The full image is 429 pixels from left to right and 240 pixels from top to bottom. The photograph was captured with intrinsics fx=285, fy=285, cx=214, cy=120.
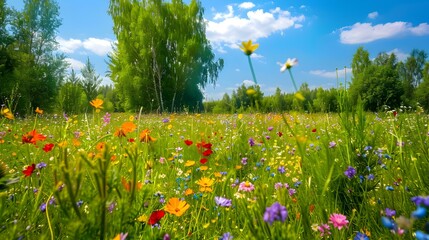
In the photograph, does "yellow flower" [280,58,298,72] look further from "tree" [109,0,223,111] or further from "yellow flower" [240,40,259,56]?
"tree" [109,0,223,111]

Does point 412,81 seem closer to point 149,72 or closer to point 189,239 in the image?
point 149,72

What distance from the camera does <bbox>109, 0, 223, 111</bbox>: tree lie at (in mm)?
24016

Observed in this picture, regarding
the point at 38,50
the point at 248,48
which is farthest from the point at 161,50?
the point at 248,48

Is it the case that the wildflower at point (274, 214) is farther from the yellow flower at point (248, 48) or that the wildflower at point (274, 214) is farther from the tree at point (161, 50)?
the tree at point (161, 50)

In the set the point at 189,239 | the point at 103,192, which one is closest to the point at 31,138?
the point at 189,239

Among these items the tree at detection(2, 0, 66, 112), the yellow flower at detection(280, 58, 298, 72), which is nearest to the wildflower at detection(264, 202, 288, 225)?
the yellow flower at detection(280, 58, 298, 72)

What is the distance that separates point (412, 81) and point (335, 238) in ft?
192

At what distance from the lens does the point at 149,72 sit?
988 inches

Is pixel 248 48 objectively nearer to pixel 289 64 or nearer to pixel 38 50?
pixel 289 64

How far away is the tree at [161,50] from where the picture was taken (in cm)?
2402

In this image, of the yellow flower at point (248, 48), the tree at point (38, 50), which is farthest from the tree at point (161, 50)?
the yellow flower at point (248, 48)

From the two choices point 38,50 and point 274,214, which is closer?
point 274,214

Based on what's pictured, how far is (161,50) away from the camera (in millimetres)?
24734

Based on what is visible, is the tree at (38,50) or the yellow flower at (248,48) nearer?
the yellow flower at (248,48)
